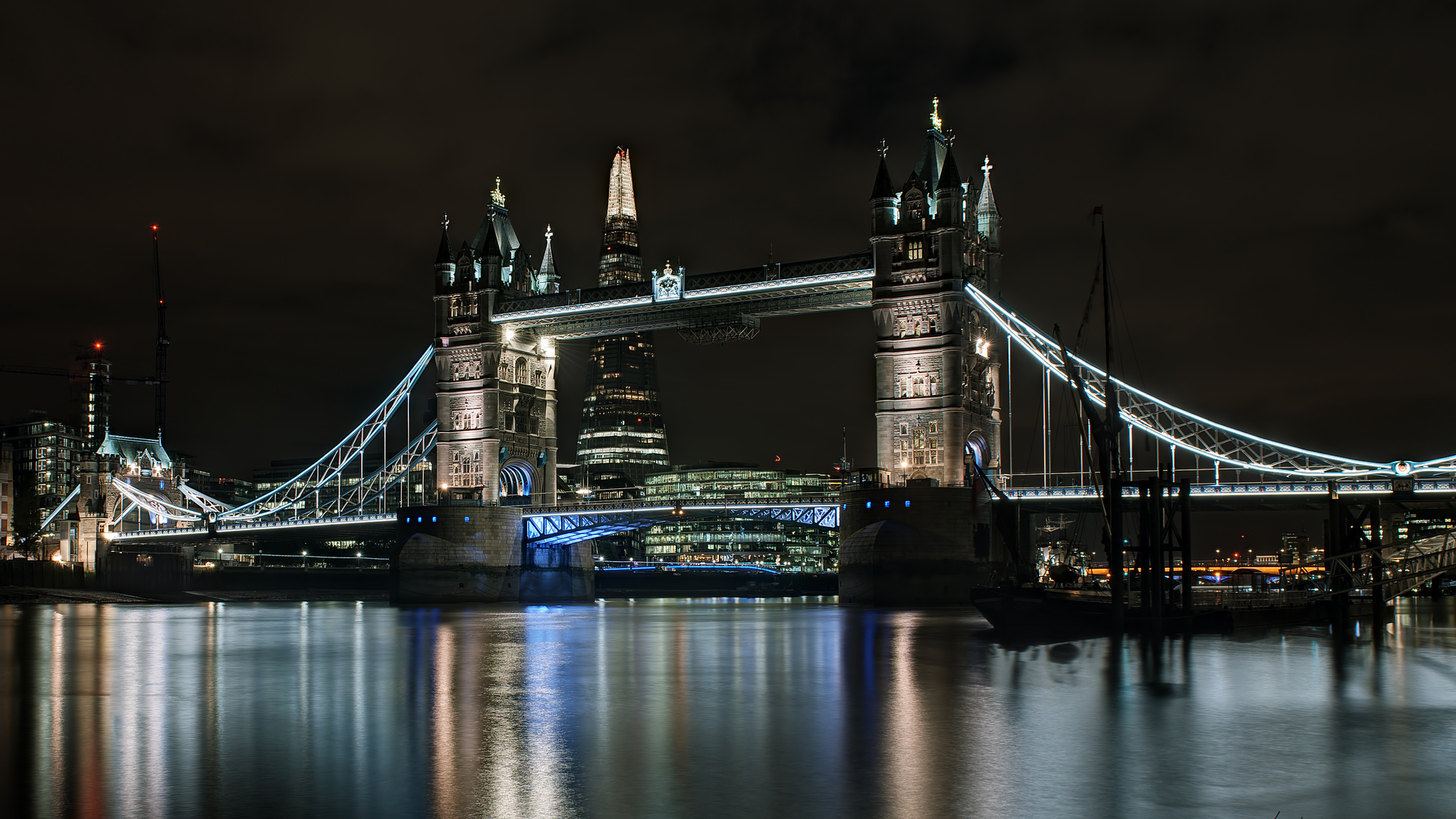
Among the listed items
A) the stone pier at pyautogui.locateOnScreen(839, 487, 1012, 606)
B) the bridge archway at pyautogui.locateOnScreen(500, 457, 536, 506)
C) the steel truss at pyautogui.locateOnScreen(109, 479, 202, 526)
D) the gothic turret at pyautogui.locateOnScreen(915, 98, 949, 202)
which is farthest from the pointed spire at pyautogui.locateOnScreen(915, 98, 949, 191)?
the steel truss at pyautogui.locateOnScreen(109, 479, 202, 526)

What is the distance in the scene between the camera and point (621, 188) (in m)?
189

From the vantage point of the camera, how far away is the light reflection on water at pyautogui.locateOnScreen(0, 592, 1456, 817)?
45.2 feet

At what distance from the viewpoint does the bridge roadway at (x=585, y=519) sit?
7181 cm

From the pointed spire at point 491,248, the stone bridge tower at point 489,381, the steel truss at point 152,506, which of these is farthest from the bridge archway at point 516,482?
the steel truss at point 152,506

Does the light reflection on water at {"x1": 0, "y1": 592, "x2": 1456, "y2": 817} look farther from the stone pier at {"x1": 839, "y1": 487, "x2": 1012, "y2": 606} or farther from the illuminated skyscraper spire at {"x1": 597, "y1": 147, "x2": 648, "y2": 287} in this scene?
the illuminated skyscraper spire at {"x1": 597, "y1": 147, "x2": 648, "y2": 287}

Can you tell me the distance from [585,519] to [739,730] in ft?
198

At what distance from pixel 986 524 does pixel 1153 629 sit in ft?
88.3

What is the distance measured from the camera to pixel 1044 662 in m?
29.4

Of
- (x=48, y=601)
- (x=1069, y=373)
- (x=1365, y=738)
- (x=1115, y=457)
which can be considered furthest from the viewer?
(x=48, y=601)

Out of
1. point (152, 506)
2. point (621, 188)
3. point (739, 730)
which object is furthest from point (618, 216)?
point (739, 730)

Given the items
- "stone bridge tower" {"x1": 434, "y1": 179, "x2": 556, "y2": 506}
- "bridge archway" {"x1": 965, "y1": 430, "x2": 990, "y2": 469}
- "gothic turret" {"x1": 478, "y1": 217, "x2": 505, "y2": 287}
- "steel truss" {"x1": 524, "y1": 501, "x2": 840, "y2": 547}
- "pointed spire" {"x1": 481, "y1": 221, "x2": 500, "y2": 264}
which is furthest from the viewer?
"pointed spire" {"x1": 481, "y1": 221, "x2": 500, "y2": 264}

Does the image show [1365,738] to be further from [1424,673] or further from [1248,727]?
[1424,673]

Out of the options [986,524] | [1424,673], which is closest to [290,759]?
[1424,673]

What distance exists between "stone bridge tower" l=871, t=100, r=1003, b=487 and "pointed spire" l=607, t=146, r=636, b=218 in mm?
110061
